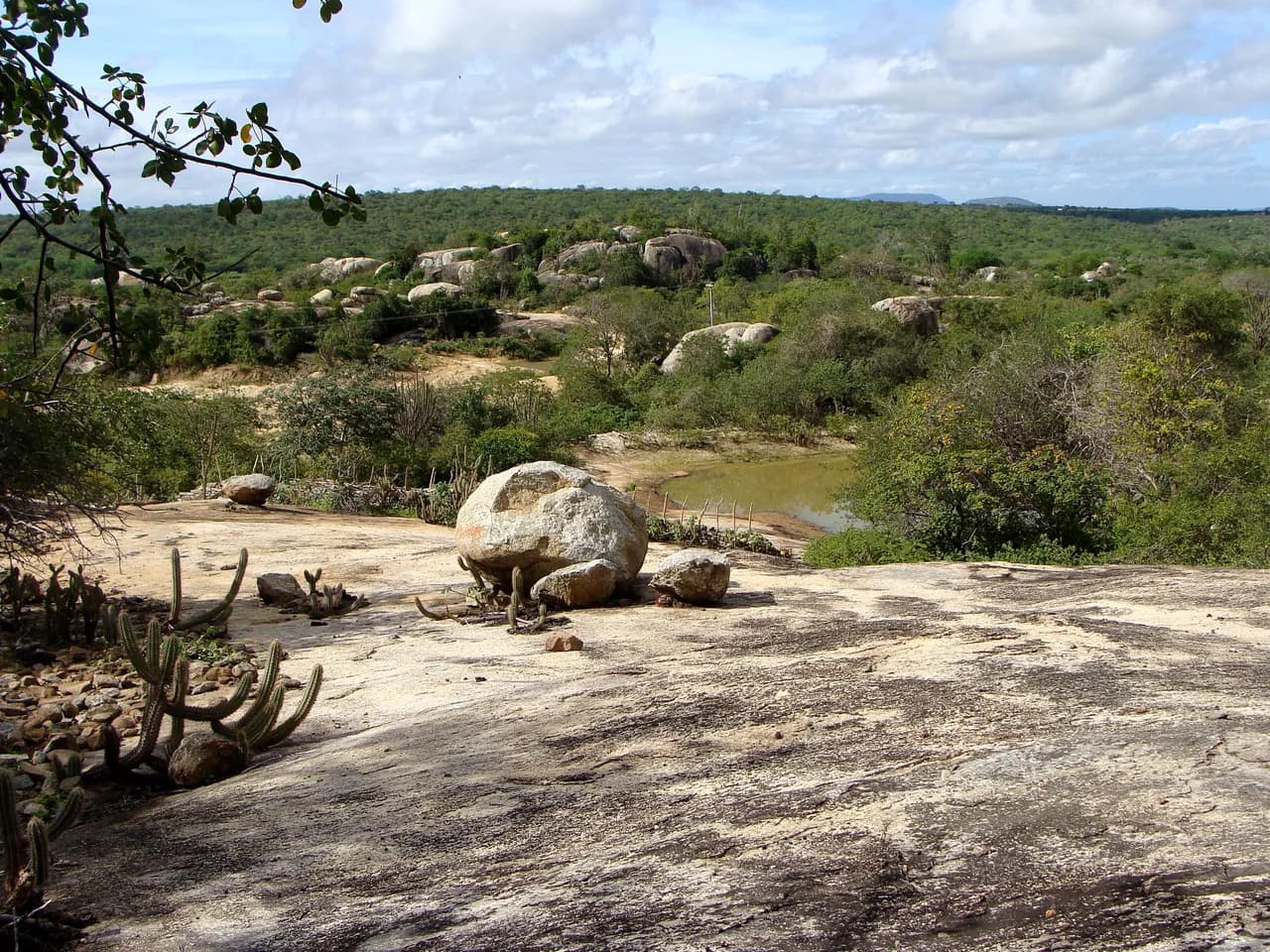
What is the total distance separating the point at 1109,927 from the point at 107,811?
4926 mm

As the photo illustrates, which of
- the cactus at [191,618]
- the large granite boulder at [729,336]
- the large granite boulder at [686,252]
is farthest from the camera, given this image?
the large granite boulder at [686,252]

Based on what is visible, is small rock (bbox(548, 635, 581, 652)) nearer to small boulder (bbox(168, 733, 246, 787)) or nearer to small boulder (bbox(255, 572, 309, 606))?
small boulder (bbox(168, 733, 246, 787))

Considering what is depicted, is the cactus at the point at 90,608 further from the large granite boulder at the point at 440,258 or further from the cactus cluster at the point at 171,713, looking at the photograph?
the large granite boulder at the point at 440,258

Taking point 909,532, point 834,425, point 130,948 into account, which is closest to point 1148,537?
point 909,532

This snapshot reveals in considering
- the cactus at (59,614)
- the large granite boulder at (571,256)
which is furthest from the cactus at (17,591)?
the large granite boulder at (571,256)

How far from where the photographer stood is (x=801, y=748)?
5395mm

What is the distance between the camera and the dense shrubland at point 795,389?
1639cm

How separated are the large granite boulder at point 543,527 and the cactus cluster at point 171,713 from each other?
169 inches

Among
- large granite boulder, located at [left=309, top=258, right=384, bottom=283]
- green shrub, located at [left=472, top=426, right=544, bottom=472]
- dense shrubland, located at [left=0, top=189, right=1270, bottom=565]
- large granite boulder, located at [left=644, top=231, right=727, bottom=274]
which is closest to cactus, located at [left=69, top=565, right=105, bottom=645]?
dense shrubland, located at [left=0, top=189, right=1270, bottom=565]

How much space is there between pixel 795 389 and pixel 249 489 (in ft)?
67.4

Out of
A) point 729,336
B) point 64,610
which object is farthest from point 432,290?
point 64,610

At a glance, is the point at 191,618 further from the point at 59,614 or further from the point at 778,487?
the point at 778,487

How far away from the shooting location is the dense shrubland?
645 inches

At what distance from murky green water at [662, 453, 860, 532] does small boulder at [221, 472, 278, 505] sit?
31.3ft
